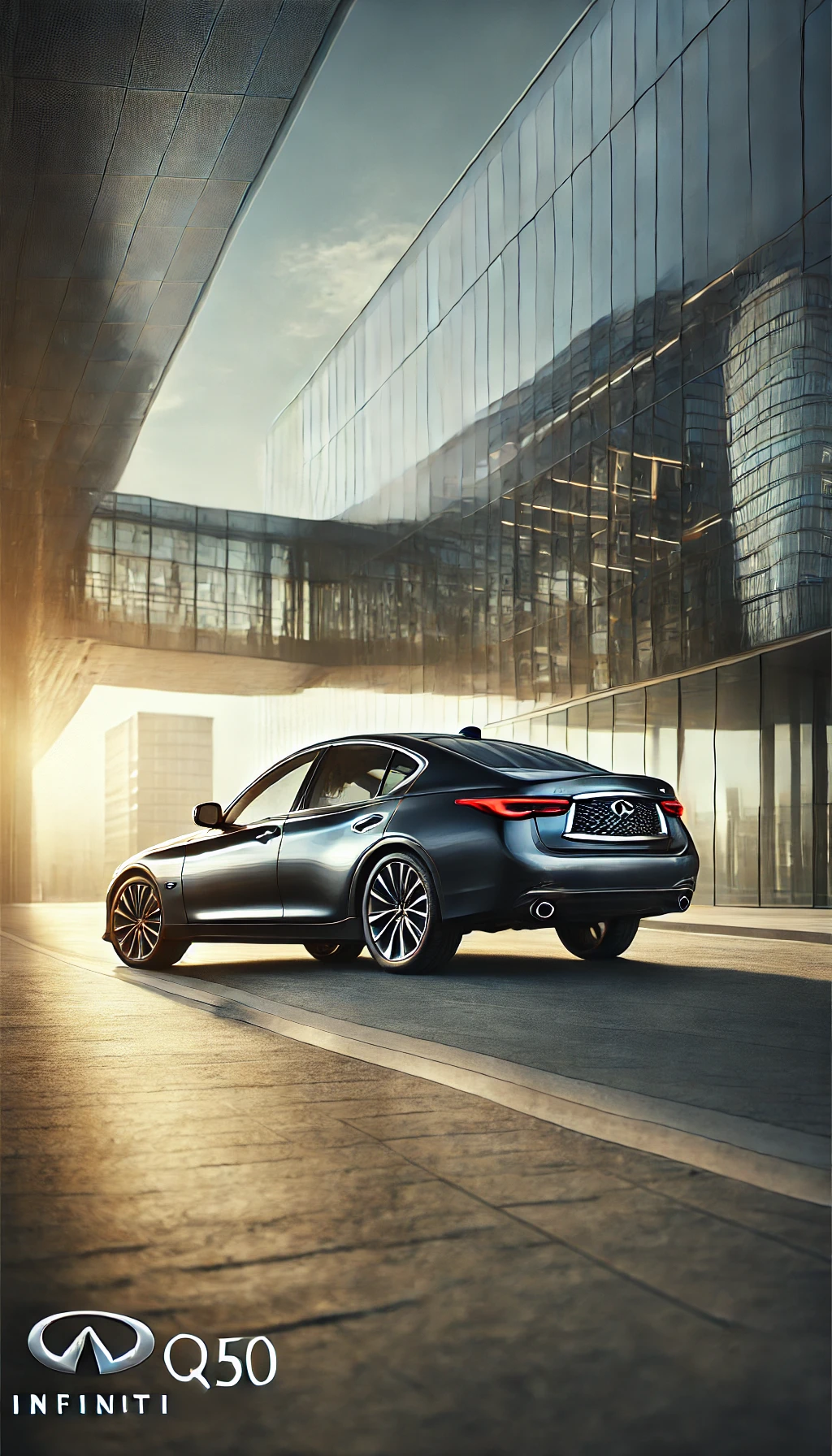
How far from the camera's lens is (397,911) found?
866 centimetres

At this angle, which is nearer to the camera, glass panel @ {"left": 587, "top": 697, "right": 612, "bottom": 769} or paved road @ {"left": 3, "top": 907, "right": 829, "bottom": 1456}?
paved road @ {"left": 3, "top": 907, "right": 829, "bottom": 1456}

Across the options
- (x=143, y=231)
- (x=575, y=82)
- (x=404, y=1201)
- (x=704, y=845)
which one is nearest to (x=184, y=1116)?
(x=404, y=1201)

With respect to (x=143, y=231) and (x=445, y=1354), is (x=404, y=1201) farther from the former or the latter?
(x=143, y=231)

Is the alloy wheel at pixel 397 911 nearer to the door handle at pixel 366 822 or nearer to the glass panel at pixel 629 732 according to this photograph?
the door handle at pixel 366 822

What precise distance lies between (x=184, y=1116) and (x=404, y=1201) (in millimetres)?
1331

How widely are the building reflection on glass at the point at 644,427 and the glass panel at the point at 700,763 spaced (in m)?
0.06

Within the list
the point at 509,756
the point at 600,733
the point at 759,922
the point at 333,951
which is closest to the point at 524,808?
the point at 509,756

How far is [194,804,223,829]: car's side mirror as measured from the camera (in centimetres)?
991

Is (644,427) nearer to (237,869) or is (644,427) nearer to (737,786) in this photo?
(737,786)

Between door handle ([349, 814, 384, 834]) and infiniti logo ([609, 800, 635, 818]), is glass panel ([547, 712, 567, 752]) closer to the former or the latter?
door handle ([349, 814, 384, 834])

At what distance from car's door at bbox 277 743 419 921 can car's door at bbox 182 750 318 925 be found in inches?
4.7

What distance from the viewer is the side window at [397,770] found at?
9102 mm

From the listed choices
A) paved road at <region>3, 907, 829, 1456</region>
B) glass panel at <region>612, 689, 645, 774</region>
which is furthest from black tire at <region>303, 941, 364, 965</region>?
glass panel at <region>612, 689, 645, 774</region>

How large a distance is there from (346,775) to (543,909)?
2.41 m
